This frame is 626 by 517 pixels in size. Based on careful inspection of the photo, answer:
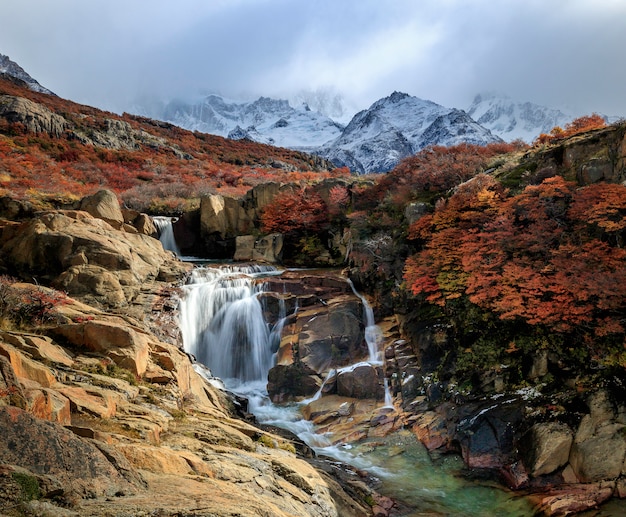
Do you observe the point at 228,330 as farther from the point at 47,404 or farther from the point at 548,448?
the point at 47,404

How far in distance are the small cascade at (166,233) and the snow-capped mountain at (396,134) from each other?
8593 centimetres

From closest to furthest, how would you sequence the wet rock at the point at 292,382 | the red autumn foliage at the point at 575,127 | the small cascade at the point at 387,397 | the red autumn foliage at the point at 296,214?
the small cascade at the point at 387,397
the wet rock at the point at 292,382
the red autumn foliage at the point at 575,127
the red autumn foliage at the point at 296,214

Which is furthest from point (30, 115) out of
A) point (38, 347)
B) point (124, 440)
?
point (124, 440)

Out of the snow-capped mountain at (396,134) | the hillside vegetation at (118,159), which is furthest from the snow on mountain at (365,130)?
the hillside vegetation at (118,159)

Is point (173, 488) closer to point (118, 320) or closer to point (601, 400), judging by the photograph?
point (118, 320)

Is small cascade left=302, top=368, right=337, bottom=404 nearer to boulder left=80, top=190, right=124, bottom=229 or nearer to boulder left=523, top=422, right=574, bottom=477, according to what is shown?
boulder left=523, top=422, right=574, bottom=477

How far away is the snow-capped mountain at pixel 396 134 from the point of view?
121m

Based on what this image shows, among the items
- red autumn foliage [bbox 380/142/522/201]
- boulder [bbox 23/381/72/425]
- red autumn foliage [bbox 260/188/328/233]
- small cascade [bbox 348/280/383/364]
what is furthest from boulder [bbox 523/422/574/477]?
red autumn foliage [bbox 260/188/328/233]

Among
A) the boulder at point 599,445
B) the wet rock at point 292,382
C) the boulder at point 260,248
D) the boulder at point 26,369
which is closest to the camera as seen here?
the boulder at point 26,369

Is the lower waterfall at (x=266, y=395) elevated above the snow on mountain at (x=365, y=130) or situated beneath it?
situated beneath

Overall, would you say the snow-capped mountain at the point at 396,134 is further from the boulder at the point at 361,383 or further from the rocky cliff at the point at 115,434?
the rocky cliff at the point at 115,434

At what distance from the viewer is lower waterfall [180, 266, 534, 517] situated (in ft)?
31.7

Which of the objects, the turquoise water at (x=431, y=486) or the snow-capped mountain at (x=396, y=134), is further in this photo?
the snow-capped mountain at (x=396, y=134)

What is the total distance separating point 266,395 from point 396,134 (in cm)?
13015
